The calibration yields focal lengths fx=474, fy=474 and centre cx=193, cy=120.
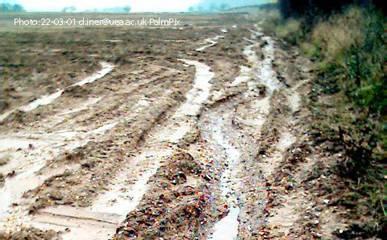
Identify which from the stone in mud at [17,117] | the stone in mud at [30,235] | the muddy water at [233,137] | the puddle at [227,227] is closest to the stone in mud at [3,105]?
the stone in mud at [17,117]

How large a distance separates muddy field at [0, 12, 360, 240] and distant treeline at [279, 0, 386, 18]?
18.4 feet

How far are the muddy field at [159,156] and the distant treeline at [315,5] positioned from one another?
560 centimetres

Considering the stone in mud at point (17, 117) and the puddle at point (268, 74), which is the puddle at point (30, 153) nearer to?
the stone in mud at point (17, 117)

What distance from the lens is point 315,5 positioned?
29.2 m

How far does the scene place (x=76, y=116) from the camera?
429 inches

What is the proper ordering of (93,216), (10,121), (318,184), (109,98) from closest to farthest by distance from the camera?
(93,216), (318,184), (10,121), (109,98)

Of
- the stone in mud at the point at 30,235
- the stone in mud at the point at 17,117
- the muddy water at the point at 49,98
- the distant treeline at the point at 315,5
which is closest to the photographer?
the stone in mud at the point at 30,235

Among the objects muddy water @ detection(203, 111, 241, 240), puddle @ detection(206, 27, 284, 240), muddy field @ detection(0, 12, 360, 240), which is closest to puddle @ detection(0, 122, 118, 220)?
muddy field @ detection(0, 12, 360, 240)

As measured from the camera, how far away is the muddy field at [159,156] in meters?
6.28

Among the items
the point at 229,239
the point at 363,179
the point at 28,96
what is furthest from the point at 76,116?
the point at 363,179

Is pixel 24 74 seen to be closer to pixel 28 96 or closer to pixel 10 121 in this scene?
pixel 28 96

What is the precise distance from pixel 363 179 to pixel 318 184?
66 centimetres

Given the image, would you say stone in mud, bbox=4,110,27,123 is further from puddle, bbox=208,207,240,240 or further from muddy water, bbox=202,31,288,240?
puddle, bbox=208,207,240,240

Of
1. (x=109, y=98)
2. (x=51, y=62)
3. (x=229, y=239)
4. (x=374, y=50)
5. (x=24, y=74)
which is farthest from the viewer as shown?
(x=51, y=62)
